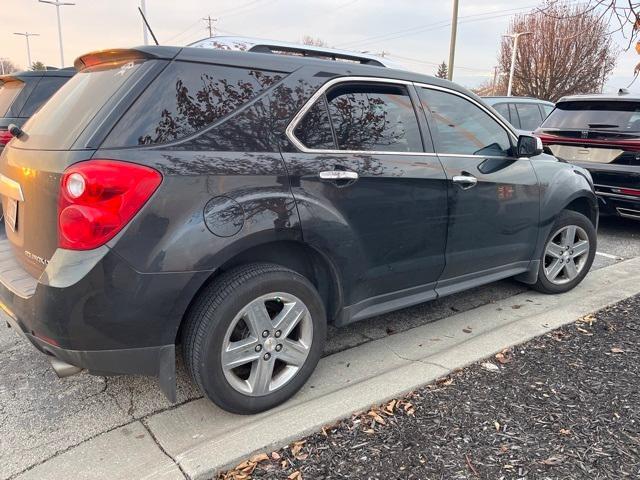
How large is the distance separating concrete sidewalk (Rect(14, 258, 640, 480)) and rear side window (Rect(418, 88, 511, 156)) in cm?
126

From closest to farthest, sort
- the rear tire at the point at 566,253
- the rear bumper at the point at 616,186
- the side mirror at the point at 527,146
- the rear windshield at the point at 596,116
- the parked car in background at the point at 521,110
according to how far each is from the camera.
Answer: the side mirror at the point at 527,146 < the rear tire at the point at 566,253 < the rear bumper at the point at 616,186 < the rear windshield at the point at 596,116 < the parked car in background at the point at 521,110

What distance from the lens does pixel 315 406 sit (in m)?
2.63

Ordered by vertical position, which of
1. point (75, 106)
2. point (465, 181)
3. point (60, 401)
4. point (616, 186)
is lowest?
point (60, 401)

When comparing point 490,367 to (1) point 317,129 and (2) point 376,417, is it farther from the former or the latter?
(1) point 317,129

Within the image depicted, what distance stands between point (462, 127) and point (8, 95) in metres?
6.17

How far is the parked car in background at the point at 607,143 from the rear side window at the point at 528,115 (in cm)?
305

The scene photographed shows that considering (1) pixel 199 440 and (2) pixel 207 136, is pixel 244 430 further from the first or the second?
(2) pixel 207 136

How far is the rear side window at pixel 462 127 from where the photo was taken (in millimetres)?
3297

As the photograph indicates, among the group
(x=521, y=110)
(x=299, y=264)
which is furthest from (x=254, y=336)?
(x=521, y=110)

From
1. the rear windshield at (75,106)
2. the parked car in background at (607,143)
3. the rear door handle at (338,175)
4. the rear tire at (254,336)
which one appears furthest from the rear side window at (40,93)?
the parked car in background at (607,143)

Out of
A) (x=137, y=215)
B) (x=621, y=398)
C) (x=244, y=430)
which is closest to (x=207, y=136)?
(x=137, y=215)

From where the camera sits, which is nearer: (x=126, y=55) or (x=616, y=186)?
(x=126, y=55)

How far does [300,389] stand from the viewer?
281 cm

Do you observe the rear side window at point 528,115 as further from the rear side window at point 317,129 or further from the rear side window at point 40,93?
the rear side window at point 317,129
